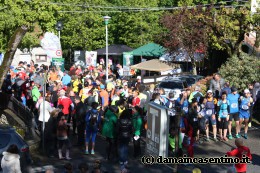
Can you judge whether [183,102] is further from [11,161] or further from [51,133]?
[11,161]

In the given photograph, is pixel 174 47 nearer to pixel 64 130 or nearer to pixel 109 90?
pixel 109 90

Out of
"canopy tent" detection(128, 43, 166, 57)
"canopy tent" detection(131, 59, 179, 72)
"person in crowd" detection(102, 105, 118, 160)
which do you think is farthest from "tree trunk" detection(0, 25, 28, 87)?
"canopy tent" detection(128, 43, 166, 57)

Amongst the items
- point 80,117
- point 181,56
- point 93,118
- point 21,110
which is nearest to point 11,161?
point 93,118

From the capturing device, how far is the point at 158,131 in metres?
9.37

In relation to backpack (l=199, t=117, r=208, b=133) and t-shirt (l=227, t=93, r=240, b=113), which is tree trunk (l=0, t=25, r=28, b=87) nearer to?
backpack (l=199, t=117, r=208, b=133)

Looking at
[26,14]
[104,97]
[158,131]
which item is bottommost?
[104,97]

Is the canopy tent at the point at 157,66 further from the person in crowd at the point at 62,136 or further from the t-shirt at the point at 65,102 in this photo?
the person in crowd at the point at 62,136

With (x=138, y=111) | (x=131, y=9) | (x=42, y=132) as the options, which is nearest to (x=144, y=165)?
(x=138, y=111)

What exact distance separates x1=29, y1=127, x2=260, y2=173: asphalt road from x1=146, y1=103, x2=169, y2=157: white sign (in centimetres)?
369

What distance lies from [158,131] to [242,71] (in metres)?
13.3

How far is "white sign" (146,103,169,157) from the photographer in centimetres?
925

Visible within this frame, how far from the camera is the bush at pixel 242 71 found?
71.0 feet

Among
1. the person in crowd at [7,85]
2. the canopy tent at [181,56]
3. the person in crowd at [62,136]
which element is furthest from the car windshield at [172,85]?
the person in crowd at [62,136]

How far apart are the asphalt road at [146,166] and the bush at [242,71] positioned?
4.66 metres
